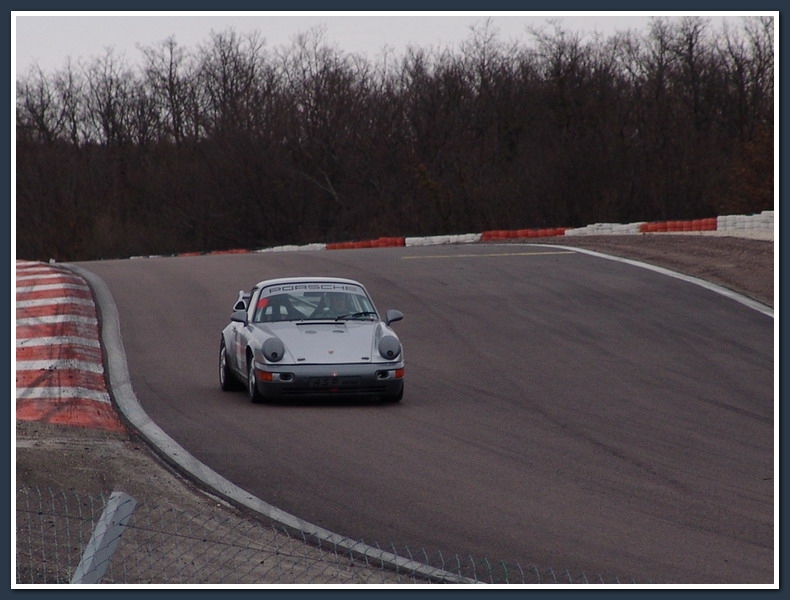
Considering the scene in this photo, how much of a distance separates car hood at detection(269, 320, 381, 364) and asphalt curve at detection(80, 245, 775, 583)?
0.60 meters

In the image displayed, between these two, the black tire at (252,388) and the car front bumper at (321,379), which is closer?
the car front bumper at (321,379)

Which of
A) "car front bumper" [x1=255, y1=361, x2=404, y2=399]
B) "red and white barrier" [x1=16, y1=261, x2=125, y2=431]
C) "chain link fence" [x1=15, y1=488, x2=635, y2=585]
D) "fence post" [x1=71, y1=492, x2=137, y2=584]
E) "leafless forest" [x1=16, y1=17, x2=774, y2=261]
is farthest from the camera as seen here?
"leafless forest" [x1=16, y1=17, x2=774, y2=261]

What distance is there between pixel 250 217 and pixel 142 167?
8.18m

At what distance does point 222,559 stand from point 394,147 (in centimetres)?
5632

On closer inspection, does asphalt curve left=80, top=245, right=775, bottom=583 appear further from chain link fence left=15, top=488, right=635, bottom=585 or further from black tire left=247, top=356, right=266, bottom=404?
chain link fence left=15, top=488, right=635, bottom=585

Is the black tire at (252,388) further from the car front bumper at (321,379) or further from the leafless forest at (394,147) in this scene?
the leafless forest at (394,147)

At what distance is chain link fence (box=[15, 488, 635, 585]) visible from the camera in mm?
7262

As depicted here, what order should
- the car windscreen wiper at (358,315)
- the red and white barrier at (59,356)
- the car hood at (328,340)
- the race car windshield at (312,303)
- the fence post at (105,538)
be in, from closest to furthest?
the fence post at (105,538), the red and white barrier at (59,356), the car hood at (328,340), the car windscreen wiper at (358,315), the race car windshield at (312,303)

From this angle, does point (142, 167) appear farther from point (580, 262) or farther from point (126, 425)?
point (126, 425)

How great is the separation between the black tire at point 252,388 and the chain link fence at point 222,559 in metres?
4.89

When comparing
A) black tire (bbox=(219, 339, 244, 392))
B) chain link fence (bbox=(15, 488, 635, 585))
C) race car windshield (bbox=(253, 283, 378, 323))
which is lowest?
chain link fence (bbox=(15, 488, 635, 585))

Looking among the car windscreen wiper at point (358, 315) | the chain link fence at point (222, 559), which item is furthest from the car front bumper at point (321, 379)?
the chain link fence at point (222, 559)


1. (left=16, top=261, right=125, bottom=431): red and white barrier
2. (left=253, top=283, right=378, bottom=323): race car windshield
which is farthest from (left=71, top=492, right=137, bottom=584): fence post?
(left=253, top=283, right=378, bottom=323): race car windshield

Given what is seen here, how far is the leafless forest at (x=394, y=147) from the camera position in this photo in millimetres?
53000
